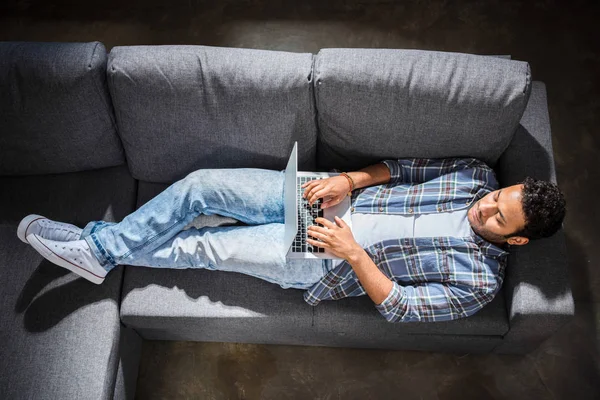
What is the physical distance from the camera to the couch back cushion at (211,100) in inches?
69.3

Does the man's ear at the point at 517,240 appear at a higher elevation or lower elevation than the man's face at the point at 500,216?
lower

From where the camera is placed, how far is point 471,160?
72.8 inches

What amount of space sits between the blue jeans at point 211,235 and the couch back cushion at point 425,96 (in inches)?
15.0

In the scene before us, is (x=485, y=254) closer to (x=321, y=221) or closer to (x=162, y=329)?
(x=321, y=221)

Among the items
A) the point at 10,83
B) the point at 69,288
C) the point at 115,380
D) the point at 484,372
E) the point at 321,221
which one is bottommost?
the point at 484,372

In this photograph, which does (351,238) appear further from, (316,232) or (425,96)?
(425,96)

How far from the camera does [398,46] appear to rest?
2.76m

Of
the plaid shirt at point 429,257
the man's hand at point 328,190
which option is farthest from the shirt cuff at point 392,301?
the man's hand at point 328,190

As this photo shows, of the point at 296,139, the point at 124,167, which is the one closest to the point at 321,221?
the point at 296,139

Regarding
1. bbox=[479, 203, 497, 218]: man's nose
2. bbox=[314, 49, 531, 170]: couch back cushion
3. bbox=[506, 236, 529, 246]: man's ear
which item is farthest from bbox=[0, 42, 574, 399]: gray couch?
bbox=[479, 203, 497, 218]: man's nose

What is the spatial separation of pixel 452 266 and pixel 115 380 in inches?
48.9

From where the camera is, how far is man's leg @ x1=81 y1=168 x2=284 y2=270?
180 cm

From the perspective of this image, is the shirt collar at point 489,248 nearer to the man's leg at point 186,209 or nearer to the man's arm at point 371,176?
the man's arm at point 371,176

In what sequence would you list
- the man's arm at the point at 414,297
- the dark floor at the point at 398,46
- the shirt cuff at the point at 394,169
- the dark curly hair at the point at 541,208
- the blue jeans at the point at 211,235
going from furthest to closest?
the dark floor at the point at 398,46, the shirt cuff at the point at 394,169, the blue jeans at the point at 211,235, the man's arm at the point at 414,297, the dark curly hair at the point at 541,208
